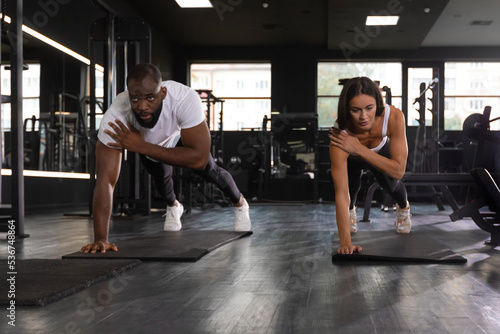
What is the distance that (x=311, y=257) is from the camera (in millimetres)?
2332

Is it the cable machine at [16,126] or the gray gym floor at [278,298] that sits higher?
the cable machine at [16,126]

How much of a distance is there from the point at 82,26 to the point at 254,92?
144 inches

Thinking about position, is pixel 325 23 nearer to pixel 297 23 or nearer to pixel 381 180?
pixel 297 23

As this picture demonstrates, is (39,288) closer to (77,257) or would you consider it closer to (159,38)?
(77,257)

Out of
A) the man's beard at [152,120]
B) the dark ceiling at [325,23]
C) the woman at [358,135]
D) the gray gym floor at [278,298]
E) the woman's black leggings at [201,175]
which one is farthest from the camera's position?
the dark ceiling at [325,23]

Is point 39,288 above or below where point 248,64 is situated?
below

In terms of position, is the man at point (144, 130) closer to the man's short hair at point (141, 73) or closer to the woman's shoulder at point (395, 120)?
the man's short hair at point (141, 73)

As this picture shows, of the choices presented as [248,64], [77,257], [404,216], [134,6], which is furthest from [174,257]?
[248,64]

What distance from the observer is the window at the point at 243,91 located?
372 inches

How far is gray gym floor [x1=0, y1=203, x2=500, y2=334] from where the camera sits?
1195 millimetres

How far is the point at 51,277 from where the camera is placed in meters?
1.72

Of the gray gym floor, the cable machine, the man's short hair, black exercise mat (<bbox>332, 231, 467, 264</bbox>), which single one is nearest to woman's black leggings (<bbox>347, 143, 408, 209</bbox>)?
black exercise mat (<bbox>332, 231, 467, 264</bbox>)

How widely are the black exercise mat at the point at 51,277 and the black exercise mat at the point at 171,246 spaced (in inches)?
5.1

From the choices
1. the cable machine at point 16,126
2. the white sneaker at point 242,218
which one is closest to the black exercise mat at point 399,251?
the white sneaker at point 242,218
